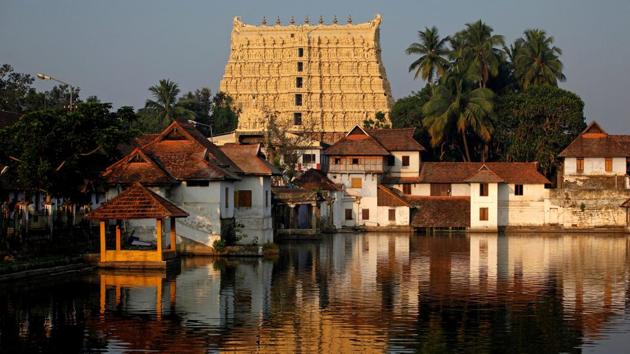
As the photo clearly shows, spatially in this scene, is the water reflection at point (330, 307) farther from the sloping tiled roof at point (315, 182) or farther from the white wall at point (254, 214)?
the sloping tiled roof at point (315, 182)

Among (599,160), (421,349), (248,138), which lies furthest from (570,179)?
(421,349)

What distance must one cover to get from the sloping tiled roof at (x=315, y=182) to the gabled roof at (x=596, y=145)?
56.9ft

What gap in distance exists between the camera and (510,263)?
4278 centimetres

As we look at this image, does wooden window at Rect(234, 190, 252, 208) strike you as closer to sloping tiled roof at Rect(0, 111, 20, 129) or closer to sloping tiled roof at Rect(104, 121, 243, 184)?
sloping tiled roof at Rect(104, 121, 243, 184)

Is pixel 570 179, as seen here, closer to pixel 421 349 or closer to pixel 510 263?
pixel 510 263

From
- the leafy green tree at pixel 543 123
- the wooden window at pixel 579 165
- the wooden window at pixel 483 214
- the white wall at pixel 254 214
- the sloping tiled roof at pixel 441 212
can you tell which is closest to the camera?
the white wall at pixel 254 214

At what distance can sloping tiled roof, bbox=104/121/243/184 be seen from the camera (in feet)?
138

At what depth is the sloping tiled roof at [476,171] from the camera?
2921 inches

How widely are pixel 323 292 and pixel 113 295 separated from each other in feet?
20.9

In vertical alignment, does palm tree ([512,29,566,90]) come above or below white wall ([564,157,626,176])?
above

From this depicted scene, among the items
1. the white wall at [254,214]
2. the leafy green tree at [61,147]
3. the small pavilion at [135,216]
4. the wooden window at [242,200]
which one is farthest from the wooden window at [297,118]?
the small pavilion at [135,216]

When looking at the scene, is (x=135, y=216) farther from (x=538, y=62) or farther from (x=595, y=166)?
(x=538, y=62)

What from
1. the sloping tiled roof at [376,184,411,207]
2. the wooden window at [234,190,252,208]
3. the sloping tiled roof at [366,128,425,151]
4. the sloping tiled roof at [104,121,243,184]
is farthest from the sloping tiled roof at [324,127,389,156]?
the sloping tiled roof at [104,121,243,184]

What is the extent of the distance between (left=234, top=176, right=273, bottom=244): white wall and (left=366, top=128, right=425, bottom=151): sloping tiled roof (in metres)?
30.7
